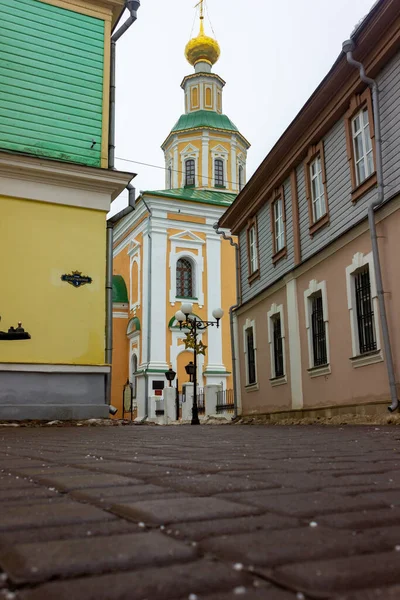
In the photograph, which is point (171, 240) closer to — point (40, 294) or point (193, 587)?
point (40, 294)

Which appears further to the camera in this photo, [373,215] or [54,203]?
[54,203]

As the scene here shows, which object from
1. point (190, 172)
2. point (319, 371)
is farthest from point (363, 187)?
point (190, 172)

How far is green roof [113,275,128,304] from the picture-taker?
36.3 meters

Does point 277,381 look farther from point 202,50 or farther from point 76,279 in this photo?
point 202,50

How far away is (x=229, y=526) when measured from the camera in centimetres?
179

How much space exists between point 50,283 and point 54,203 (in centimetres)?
171

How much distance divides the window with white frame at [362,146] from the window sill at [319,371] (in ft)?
12.7

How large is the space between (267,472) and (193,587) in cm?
206

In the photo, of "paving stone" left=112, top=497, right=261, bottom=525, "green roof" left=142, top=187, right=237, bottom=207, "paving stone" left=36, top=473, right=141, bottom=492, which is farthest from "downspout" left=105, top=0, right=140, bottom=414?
"green roof" left=142, top=187, right=237, bottom=207

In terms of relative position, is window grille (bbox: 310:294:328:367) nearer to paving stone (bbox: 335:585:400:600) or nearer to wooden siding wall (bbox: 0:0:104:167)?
wooden siding wall (bbox: 0:0:104:167)

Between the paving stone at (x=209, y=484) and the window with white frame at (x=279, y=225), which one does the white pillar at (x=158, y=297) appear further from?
the paving stone at (x=209, y=484)

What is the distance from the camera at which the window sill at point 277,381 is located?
52.0ft

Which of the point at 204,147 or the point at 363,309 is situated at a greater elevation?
the point at 204,147

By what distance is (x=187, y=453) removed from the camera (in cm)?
466
